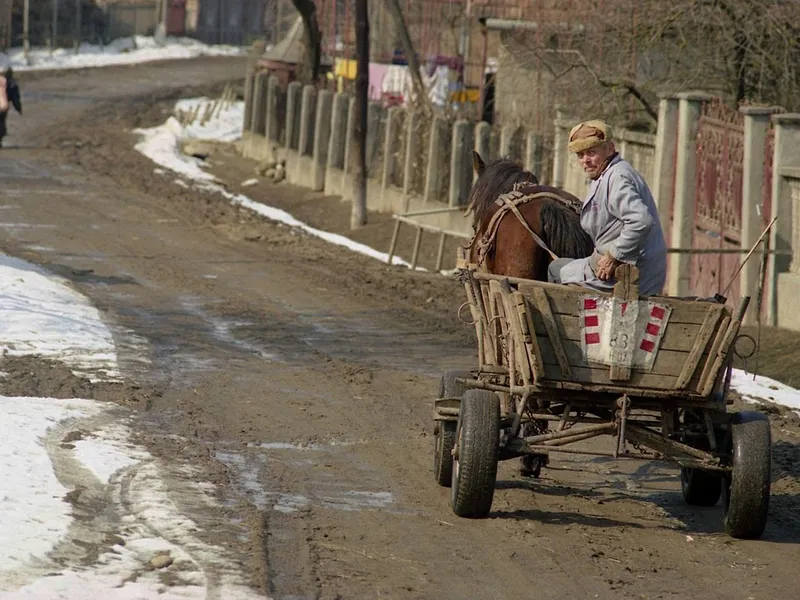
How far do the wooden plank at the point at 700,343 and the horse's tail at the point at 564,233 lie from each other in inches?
42.7

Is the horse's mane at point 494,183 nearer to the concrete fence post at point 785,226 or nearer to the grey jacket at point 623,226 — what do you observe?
the grey jacket at point 623,226

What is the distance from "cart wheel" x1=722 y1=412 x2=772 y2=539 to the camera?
271 inches

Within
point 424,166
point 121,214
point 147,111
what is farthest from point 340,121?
point 147,111

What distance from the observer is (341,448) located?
863 centimetres

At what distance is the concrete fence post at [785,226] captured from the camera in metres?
13.9

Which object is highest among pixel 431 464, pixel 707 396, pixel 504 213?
pixel 504 213

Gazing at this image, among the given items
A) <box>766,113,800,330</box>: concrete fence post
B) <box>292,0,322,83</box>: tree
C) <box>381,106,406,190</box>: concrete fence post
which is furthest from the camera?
<box>292,0,322,83</box>: tree

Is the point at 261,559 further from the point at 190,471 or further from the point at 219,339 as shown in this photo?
the point at 219,339

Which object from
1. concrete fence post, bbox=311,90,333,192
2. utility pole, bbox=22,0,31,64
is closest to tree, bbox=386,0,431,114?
concrete fence post, bbox=311,90,333,192

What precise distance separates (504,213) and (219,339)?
4.92m

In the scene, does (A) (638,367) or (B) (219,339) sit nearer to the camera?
(A) (638,367)

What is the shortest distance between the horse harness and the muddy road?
1.36 meters

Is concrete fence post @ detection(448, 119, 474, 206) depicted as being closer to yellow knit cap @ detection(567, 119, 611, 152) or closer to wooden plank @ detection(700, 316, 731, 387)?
yellow knit cap @ detection(567, 119, 611, 152)

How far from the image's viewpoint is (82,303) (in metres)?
13.3
